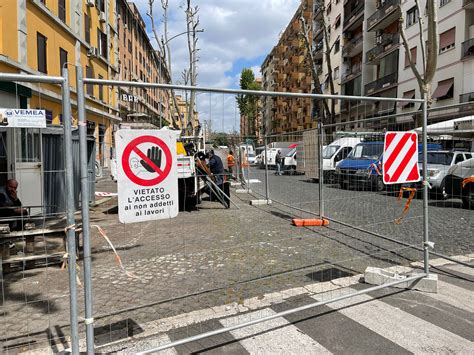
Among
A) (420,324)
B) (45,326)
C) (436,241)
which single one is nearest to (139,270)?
(45,326)

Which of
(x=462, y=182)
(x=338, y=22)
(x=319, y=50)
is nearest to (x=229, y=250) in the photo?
(x=462, y=182)

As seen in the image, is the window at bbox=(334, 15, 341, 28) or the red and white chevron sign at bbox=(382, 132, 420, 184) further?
the window at bbox=(334, 15, 341, 28)

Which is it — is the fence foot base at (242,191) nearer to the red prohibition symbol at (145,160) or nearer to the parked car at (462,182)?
the parked car at (462,182)

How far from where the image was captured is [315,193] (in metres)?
9.25

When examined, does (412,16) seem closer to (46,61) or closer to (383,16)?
(383,16)

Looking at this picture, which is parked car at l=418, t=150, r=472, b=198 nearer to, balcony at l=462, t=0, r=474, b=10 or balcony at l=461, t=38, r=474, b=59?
balcony at l=461, t=38, r=474, b=59

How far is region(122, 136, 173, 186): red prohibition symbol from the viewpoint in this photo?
2803 millimetres

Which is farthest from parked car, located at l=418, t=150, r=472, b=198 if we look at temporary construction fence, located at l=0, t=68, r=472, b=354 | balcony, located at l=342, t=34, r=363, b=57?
balcony, located at l=342, t=34, r=363, b=57

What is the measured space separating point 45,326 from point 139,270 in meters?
1.60

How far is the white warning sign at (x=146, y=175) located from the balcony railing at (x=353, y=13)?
4229 cm

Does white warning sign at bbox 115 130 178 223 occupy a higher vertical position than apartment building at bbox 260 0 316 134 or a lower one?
lower

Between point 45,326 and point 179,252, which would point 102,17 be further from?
point 45,326

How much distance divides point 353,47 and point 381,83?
8.32m

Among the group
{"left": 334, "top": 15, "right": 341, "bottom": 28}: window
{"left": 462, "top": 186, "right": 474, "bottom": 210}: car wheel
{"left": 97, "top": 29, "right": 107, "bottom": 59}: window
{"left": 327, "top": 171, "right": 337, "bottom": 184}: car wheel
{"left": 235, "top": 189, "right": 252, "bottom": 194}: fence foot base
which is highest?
{"left": 334, "top": 15, "right": 341, "bottom": 28}: window
